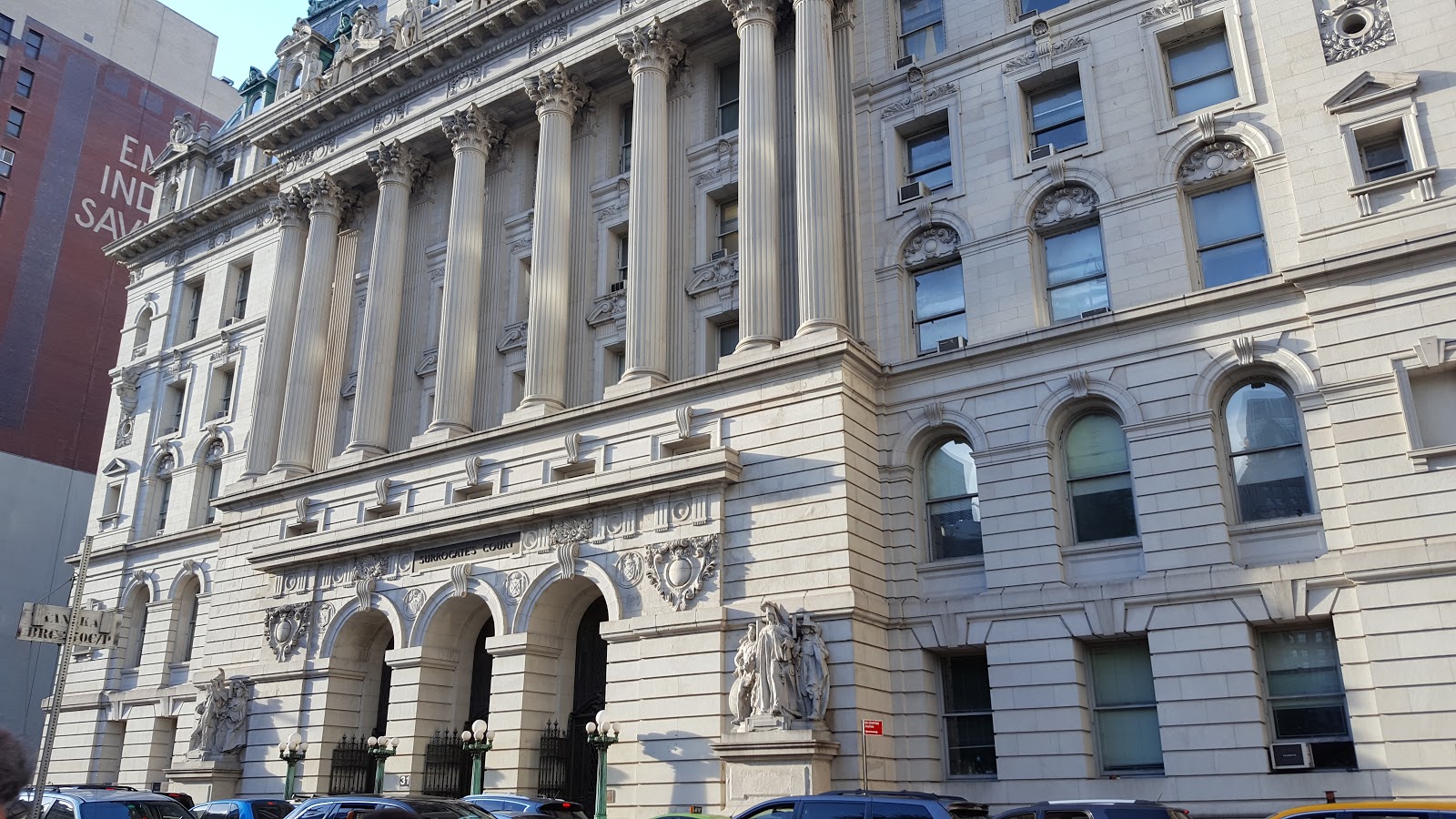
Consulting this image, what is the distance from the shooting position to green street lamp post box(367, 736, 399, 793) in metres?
28.7

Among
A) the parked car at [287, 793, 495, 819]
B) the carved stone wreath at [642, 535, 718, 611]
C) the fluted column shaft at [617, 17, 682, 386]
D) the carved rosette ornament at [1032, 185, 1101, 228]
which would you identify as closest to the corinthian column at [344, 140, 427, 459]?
the fluted column shaft at [617, 17, 682, 386]

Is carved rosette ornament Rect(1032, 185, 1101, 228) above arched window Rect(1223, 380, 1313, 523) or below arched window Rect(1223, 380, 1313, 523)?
above

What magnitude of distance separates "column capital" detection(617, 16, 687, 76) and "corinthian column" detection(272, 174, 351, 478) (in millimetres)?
13624

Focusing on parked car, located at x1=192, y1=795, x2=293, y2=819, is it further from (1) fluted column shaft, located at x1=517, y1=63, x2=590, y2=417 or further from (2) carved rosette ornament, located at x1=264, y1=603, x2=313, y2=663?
(1) fluted column shaft, located at x1=517, y1=63, x2=590, y2=417

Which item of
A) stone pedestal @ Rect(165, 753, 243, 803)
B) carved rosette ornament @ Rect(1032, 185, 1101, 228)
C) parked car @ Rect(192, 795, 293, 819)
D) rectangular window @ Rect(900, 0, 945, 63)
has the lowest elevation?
parked car @ Rect(192, 795, 293, 819)

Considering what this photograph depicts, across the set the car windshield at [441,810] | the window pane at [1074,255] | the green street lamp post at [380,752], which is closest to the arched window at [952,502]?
the window pane at [1074,255]

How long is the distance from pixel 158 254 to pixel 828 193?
Answer: 36873 mm

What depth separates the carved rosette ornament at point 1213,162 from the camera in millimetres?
24938

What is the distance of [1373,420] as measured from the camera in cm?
2109

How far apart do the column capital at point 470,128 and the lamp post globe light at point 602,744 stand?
20.3m

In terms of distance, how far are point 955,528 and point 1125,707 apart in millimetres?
5398

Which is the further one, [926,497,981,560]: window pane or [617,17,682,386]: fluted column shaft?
[617,17,682,386]: fluted column shaft

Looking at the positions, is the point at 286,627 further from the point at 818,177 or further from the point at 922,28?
the point at 922,28

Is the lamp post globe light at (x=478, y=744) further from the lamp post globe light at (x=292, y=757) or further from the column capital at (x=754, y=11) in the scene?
the column capital at (x=754, y=11)
